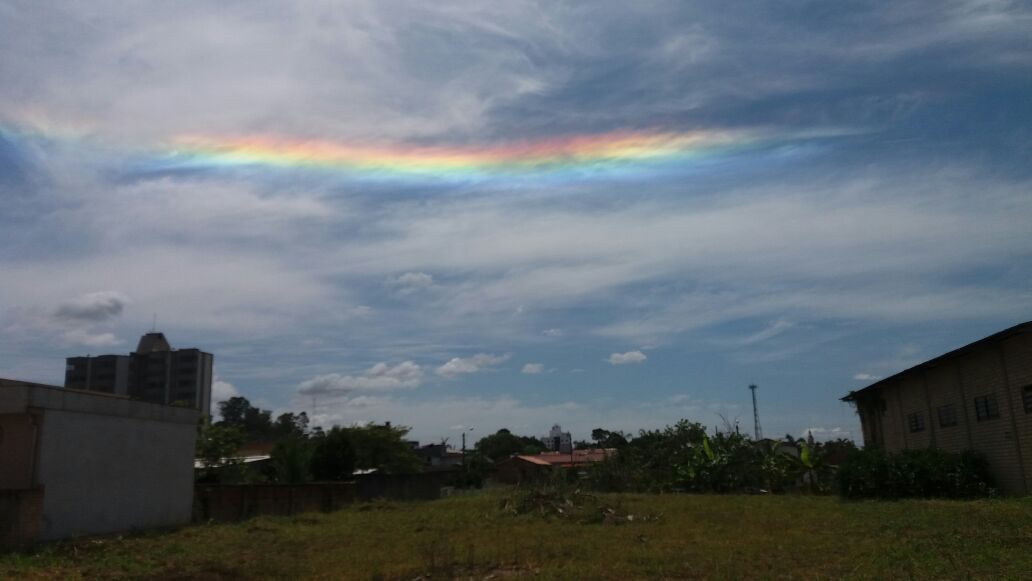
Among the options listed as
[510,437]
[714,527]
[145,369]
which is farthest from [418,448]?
[714,527]

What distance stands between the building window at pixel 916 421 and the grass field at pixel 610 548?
7.13 metres

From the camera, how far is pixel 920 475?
2242cm

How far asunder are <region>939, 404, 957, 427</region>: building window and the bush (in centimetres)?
167

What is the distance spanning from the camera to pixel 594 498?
23.9m

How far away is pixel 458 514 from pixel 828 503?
10405 millimetres

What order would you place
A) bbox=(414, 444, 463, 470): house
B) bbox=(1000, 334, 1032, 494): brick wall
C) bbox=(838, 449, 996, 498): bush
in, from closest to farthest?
bbox=(1000, 334, 1032, 494): brick wall → bbox=(838, 449, 996, 498): bush → bbox=(414, 444, 463, 470): house

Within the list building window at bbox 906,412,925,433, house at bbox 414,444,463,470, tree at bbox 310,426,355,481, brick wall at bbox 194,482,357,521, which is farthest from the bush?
house at bbox 414,444,463,470

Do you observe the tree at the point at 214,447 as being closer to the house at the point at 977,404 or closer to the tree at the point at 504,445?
the house at the point at 977,404

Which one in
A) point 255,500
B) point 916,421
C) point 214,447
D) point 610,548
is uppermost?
point 214,447

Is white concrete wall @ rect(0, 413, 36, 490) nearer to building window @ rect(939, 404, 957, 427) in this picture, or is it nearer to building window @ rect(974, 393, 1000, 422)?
building window @ rect(974, 393, 1000, 422)

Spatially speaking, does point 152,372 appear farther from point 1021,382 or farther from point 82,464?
point 1021,382

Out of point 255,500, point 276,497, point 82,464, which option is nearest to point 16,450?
point 82,464

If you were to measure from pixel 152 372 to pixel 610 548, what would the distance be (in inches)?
3586

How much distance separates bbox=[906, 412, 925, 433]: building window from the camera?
2719 cm
